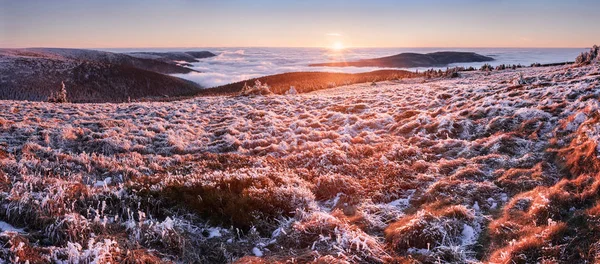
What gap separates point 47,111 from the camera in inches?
711

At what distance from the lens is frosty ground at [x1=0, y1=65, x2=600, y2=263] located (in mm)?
4133

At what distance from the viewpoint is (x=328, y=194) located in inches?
275

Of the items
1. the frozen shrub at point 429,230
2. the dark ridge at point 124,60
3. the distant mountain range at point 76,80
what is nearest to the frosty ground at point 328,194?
the frozen shrub at point 429,230

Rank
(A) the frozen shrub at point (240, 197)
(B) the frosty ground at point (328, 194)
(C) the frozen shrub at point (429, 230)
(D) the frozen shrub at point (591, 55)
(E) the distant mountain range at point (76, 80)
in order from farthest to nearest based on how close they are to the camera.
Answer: (E) the distant mountain range at point (76, 80) → (D) the frozen shrub at point (591, 55) → (A) the frozen shrub at point (240, 197) → (C) the frozen shrub at point (429, 230) → (B) the frosty ground at point (328, 194)

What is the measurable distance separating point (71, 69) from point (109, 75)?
10349 mm

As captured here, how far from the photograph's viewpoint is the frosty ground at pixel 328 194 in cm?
413

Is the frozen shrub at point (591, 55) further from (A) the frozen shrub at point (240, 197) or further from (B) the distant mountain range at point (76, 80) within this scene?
(B) the distant mountain range at point (76, 80)

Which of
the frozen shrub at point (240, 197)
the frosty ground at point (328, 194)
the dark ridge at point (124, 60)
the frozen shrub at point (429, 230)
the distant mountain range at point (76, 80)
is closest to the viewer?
the frosty ground at point (328, 194)

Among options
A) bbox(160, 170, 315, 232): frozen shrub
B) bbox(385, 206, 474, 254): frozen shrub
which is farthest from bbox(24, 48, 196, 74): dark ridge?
bbox(385, 206, 474, 254): frozen shrub

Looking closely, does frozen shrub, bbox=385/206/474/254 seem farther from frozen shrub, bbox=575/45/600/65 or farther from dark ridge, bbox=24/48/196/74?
dark ridge, bbox=24/48/196/74

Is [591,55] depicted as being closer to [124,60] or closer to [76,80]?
[76,80]

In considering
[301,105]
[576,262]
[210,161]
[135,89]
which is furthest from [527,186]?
[135,89]

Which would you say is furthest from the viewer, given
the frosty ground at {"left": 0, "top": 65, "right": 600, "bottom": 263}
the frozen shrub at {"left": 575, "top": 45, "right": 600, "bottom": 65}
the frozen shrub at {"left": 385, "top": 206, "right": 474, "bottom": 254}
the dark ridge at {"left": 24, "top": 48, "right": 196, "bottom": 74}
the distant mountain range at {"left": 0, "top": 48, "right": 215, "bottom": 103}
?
the dark ridge at {"left": 24, "top": 48, "right": 196, "bottom": 74}

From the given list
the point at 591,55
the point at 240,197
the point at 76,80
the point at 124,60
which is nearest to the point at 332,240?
the point at 240,197
